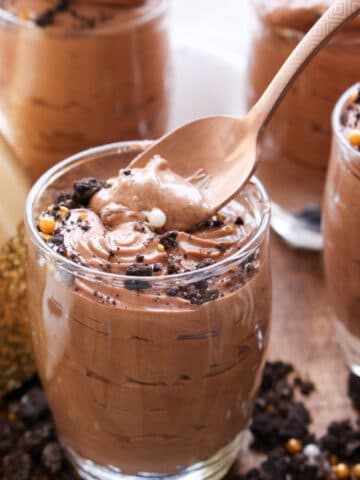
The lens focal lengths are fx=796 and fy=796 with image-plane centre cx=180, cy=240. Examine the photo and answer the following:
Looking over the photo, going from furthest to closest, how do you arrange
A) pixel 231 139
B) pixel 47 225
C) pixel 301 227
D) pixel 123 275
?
pixel 301 227 < pixel 231 139 < pixel 47 225 < pixel 123 275

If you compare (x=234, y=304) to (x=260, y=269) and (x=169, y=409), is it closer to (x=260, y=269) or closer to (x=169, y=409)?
(x=260, y=269)

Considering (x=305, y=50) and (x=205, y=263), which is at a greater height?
(x=305, y=50)

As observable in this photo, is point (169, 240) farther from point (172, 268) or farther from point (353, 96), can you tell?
→ point (353, 96)

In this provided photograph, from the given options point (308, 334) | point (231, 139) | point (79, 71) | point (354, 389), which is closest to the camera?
point (231, 139)

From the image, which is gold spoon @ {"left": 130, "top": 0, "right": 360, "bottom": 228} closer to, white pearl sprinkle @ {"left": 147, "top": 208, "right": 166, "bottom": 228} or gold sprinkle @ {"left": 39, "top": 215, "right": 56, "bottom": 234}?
white pearl sprinkle @ {"left": 147, "top": 208, "right": 166, "bottom": 228}

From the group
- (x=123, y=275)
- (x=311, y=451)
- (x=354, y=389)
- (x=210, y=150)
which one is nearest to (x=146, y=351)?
(x=123, y=275)

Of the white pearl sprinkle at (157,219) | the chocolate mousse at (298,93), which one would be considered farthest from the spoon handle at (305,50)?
the chocolate mousse at (298,93)
